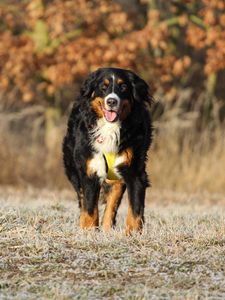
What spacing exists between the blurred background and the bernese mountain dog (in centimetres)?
808

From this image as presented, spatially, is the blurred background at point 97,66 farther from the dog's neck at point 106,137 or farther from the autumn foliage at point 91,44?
the dog's neck at point 106,137

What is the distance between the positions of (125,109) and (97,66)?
30.1 ft

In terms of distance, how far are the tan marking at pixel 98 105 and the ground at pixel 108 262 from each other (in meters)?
1.03

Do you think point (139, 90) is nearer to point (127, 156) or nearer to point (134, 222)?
point (127, 156)

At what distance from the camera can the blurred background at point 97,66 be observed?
1603 cm

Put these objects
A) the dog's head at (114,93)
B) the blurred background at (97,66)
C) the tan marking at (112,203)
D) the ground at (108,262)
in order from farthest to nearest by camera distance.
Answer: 1. the blurred background at (97,66)
2. the tan marking at (112,203)
3. the dog's head at (114,93)
4. the ground at (108,262)

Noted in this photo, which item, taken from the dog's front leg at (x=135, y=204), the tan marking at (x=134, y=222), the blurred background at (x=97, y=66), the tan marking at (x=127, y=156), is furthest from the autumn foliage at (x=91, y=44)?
the tan marking at (x=134, y=222)

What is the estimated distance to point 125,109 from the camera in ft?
24.7

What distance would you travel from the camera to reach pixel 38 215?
26.4 feet

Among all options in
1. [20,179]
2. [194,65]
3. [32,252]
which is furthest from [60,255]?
[194,65]

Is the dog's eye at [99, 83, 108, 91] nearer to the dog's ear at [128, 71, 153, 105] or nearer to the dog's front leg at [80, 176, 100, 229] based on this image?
the dog's ear at [128, 71, 153, 105]

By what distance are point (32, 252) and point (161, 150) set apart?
10.1m

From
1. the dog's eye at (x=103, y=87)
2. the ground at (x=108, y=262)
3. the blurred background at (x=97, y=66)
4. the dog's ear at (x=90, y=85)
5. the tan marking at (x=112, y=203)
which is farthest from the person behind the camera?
the blurred background at (x=97, y=66)

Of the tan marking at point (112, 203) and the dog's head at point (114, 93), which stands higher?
the dog's head at point (114, 93)
